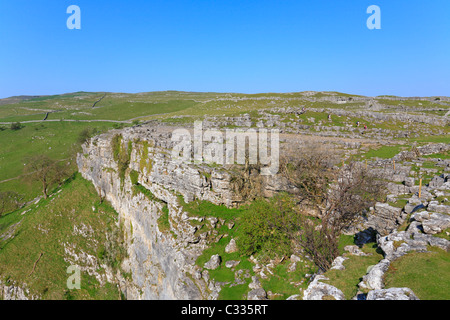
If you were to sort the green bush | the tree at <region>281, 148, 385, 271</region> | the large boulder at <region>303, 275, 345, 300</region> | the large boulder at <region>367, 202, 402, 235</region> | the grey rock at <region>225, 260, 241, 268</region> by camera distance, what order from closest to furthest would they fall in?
the large boulder at <region>303, 275, 345, 300</region>
the large boulder at <region>367, 202, 402, 235</region>
the tree at <region>281, 148, 385, 271</region>
the green bush
the grey rock at <region>225, 260, 241, 268</region>

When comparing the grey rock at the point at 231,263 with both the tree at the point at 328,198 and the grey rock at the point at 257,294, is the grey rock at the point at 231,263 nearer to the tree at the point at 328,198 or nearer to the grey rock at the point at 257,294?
the grey rock at the point at 257,294

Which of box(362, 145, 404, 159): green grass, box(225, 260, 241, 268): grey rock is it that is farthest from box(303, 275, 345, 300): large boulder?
box(362, 145, 404, 159): green grass

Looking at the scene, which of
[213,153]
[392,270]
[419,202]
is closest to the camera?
[392,270]

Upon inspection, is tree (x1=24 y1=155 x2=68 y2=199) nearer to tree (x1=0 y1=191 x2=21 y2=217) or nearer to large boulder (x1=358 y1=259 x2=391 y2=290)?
tree (x1=0 y1=191 x2=21 y2=217)
